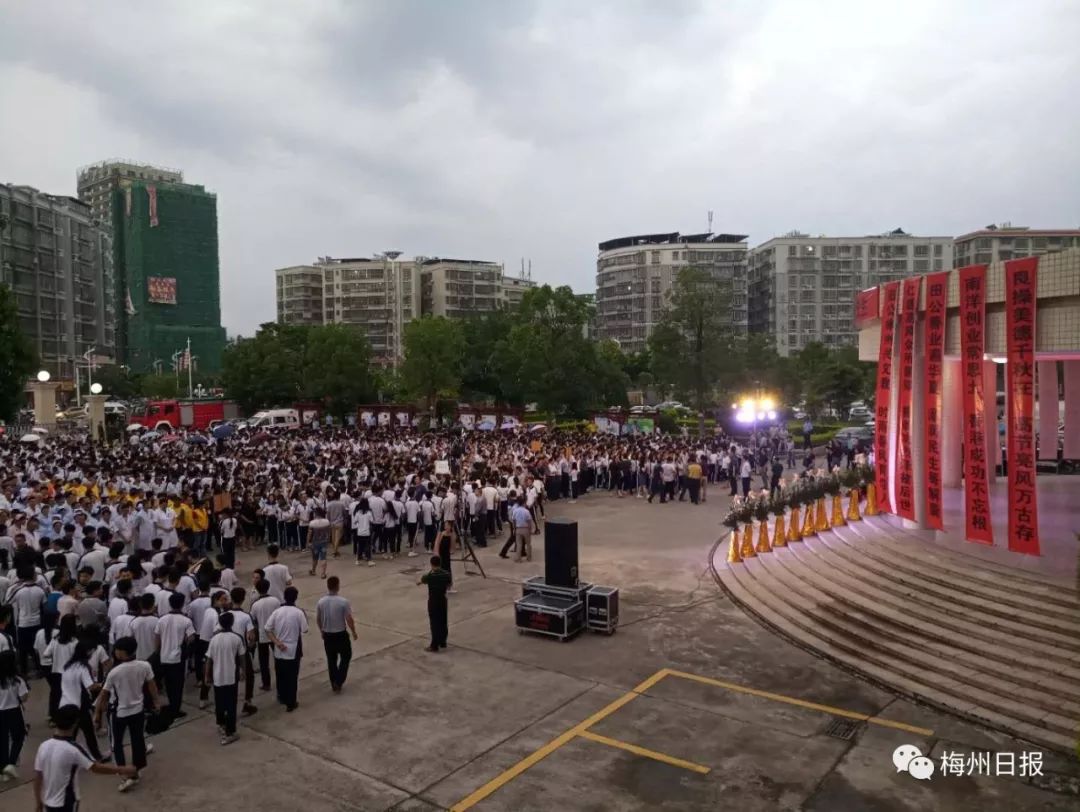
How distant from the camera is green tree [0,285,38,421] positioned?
29453mm

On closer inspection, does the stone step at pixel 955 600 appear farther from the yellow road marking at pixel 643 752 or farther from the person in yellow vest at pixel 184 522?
the person in yellow vest at pixel 184 522

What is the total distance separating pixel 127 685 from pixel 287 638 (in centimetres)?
177

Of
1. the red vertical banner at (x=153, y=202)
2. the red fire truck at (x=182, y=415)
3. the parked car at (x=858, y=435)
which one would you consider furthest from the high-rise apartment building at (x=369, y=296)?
the parked car at (x=858, y=435)

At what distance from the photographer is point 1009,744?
25.0 ft

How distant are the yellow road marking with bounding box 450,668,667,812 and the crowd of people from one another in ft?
8.71

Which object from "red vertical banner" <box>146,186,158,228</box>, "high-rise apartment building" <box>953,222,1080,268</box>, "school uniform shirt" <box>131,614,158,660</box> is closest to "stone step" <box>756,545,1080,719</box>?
"school uniform shirt" <box>131,614,158,660</box>

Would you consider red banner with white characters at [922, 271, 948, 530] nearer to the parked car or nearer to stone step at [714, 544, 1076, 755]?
stone step at [714, 544, 1076, 755]

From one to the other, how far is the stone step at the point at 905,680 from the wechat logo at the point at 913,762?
3.48ft

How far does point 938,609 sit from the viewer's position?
994cm

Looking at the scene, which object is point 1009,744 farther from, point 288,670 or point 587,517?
point 587,517

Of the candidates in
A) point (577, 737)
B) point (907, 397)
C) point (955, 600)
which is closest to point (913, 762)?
point (577, 737)

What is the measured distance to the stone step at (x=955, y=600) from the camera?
871 cm

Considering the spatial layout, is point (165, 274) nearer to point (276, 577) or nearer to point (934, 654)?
point (276, 577)

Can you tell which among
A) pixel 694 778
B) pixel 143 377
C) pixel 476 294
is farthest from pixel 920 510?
pixel 476 294
